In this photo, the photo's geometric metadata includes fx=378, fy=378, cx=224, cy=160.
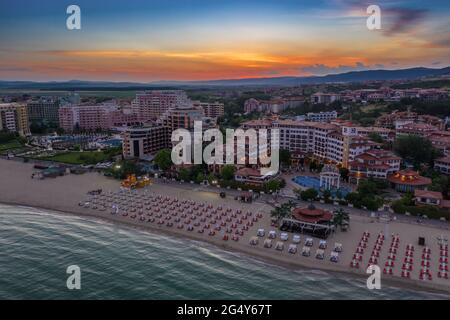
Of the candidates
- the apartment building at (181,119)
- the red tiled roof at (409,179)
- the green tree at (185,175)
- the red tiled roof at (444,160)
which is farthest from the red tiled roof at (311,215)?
the apartment building at (181,119)

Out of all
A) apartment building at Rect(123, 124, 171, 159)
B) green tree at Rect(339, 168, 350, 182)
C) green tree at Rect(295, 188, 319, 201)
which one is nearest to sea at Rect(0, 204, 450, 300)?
green tree at Rect(295, 188, 319, 201)

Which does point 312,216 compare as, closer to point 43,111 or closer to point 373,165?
point 373,165

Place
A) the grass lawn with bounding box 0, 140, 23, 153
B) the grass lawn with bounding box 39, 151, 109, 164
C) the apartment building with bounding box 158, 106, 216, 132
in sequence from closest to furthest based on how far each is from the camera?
the grass lawn with bounding box 39, 151, 109, 164, the apartment building with bounding box 158, 106, 216, 132, the grass lawn with bounding box 0, 140, 23, 153

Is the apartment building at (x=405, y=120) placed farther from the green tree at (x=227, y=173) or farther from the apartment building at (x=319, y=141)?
the green tree at (x=227, y=173)

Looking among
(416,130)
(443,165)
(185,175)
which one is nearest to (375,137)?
(416,130)

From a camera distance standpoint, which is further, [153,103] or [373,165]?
[153,103]

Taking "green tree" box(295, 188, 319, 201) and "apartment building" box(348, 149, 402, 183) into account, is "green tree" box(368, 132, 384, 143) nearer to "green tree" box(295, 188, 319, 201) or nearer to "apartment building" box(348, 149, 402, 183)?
"apartment building" box(348, 149, 402, 183)
